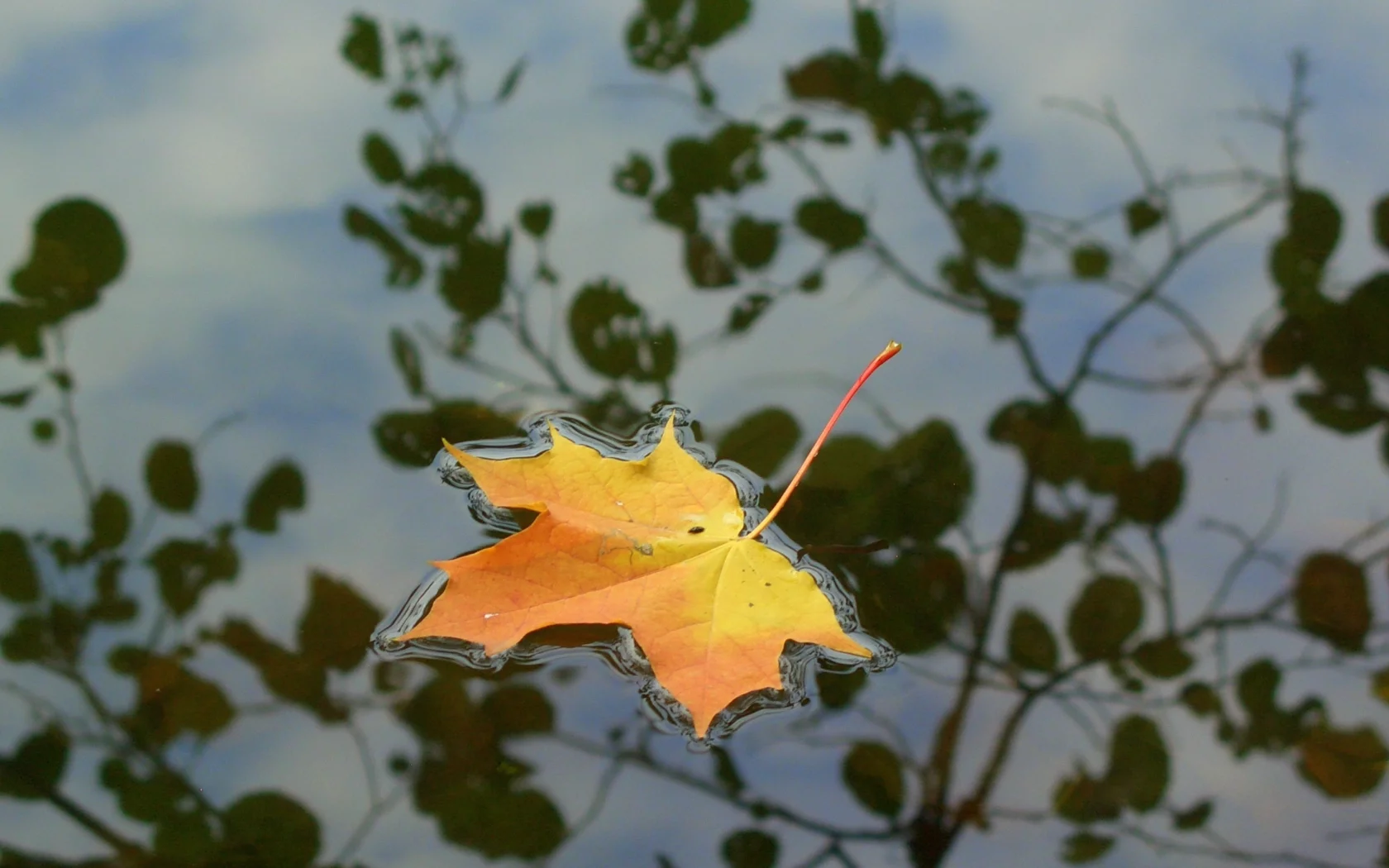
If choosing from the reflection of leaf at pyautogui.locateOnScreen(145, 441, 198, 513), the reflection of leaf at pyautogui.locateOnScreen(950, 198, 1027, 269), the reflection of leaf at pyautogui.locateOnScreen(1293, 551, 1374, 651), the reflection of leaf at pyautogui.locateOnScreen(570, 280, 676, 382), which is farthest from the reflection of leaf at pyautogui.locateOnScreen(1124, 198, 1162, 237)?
the reflection of leaf at pyautogui.locateOnScreen(145, 441, 198, 513)

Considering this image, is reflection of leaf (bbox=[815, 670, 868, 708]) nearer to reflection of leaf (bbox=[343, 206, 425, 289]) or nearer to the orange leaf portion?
the orange leaf portion

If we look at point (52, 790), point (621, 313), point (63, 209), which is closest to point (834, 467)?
point (621, 313)

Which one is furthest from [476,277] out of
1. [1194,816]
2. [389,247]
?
[1194,816]

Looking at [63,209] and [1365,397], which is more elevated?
[1365,397]

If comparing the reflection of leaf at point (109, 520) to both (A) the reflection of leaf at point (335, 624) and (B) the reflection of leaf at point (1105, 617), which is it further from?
(B) the reflection of leaf at point (1105, 617)

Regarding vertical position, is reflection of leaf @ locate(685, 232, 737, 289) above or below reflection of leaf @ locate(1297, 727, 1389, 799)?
above

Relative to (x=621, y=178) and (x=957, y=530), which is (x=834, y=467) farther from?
(x=621, y=178)

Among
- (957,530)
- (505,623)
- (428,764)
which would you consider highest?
(957,530)
